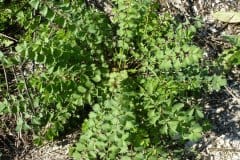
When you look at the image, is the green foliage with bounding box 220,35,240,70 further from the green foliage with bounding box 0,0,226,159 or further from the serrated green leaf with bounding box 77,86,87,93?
the serrated green leaf with bounding box 77,86,87,93

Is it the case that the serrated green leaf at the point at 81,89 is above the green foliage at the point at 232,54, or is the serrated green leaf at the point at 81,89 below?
below

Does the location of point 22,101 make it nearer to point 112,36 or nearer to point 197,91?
point 112,36

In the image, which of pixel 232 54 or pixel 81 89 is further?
pixel 232 54

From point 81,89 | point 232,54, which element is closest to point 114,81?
point 81,89

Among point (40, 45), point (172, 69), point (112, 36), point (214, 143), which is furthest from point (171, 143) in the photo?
point (40, 45)

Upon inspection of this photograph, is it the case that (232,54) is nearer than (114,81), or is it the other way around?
(114,81)

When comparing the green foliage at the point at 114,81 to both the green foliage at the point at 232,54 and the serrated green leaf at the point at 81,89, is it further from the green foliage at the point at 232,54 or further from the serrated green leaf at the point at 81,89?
the green foliage at the point at 232,54

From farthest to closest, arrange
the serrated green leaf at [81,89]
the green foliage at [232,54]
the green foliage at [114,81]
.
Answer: the green foliage at [232,54] < the serrated green leaf at [81,89] < the green foliage at [114,81]

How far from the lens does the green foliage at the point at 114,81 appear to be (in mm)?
2862

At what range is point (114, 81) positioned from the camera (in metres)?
3.11

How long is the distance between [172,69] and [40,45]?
0.83 meters

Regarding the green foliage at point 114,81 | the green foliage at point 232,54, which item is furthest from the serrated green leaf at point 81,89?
the green foliage at point 232,54

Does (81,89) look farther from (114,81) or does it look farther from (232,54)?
(232,54)

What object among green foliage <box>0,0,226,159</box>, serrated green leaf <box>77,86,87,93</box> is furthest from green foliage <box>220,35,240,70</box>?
serrated green leaf <box>77,86,87,93</box>
